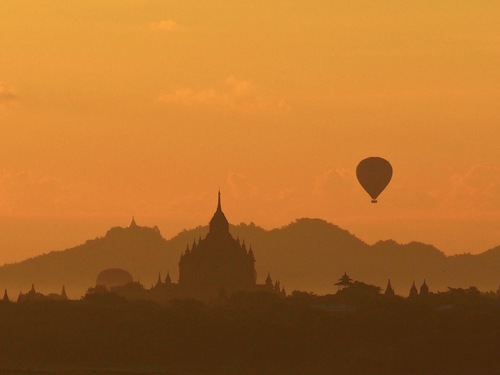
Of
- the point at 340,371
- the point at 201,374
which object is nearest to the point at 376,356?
the point at 340,371

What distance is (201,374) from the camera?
192 metres

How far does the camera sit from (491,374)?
187m

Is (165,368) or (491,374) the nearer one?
(491,374)

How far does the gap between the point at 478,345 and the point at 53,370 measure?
4450 centimetres

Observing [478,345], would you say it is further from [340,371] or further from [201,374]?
[201,374]

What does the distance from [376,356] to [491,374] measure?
1615 cm

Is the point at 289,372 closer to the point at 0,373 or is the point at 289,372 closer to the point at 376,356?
the point at 376,356

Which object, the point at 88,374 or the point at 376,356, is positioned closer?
the point at 88,374

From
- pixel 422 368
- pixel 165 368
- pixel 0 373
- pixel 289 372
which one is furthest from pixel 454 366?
pixel 0 373

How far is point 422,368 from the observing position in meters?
191

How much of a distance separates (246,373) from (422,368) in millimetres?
18049

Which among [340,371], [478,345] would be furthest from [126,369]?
[478,345]

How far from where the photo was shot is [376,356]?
19925 cm

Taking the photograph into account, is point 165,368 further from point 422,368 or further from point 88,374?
point 422,368
